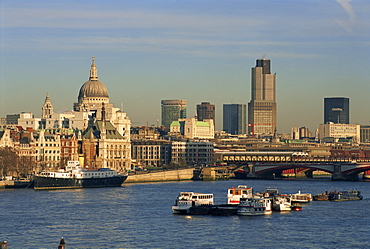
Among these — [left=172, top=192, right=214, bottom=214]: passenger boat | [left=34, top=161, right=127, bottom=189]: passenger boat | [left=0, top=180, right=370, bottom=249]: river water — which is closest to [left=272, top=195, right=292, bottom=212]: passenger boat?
[left=0, top=180, right=370, bottom=249]: river water

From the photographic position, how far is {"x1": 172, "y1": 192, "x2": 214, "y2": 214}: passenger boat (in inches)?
3666

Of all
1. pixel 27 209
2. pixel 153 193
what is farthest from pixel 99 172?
pixel 27 209

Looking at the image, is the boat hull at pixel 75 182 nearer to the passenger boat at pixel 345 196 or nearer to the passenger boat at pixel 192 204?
the passenger boat at pixel 345 196

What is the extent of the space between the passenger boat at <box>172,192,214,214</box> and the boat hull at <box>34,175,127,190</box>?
37366 millimetres

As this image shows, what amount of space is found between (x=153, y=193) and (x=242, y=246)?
50.6 m

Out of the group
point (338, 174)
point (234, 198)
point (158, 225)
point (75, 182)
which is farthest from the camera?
point (338, 174)

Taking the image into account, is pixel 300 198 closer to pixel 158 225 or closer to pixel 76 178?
pixel 158 225

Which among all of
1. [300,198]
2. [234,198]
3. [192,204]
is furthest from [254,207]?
[300,198]

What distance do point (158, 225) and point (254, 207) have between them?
13503mm

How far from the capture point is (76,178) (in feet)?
431

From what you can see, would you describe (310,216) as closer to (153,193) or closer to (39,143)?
(153,193)

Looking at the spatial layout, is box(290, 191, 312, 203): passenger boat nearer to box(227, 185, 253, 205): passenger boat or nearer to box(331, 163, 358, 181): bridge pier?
box(227, 185, 253, 205): passenger boat

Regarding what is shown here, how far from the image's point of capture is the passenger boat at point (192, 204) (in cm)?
9312

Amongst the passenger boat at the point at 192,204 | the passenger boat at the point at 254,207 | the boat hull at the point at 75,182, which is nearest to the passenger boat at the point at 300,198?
the passenger boat at the point at 254,207
